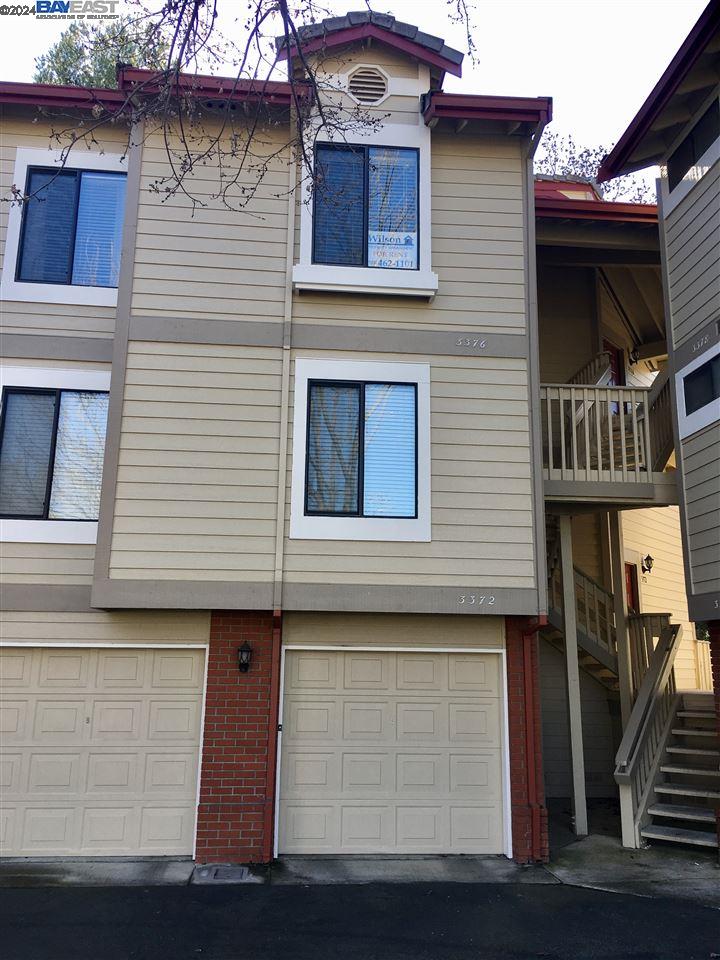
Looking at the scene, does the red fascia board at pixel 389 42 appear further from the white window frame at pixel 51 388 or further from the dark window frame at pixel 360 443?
the white window frame at pixel 51 388

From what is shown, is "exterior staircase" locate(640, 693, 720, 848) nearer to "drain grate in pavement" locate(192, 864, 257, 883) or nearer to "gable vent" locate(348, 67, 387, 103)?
"drain grate in pavement" locate(192, 864, 257, 883)

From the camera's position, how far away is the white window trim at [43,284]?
Result: 8.33 meters

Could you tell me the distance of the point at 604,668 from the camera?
1056cm

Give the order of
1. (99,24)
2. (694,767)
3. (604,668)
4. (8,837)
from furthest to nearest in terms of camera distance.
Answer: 1. (604,668)
2. (99,24)
3. (694,767)
4. (8,837)

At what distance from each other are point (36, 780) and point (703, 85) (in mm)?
10275

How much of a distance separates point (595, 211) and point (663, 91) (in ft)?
5.30

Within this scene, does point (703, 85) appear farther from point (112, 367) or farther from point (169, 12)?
point (112, 367)

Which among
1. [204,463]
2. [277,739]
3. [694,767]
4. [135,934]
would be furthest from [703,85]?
[135,934]

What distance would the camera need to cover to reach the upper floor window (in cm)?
840

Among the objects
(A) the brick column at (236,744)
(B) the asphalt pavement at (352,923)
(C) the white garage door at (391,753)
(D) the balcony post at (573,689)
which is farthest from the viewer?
(D) the balcony post at (573,689)

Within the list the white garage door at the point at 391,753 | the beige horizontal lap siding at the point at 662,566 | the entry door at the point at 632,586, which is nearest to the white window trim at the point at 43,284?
the white garage door at the point at 391,753

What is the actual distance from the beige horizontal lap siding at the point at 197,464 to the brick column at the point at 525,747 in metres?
2.74

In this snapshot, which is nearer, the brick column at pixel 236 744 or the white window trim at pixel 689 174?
the brick column at pixel 236 744

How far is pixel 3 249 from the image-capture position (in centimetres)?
838
